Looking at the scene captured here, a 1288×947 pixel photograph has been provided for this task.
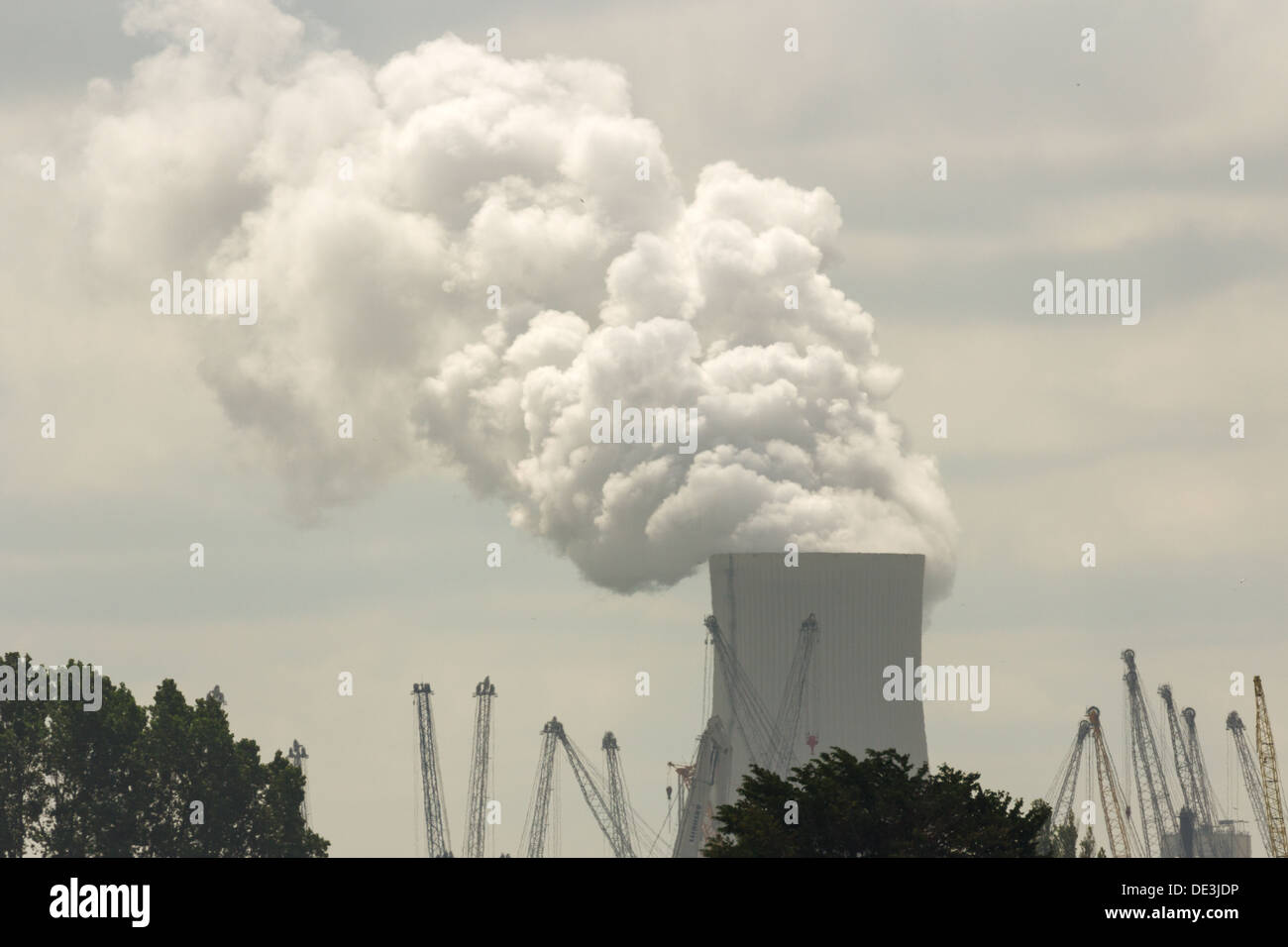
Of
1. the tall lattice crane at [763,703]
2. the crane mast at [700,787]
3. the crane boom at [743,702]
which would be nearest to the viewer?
the tall lattice crane at [763,703]

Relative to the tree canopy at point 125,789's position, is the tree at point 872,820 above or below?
below

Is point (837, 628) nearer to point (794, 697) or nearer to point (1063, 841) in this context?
point (794, 697)

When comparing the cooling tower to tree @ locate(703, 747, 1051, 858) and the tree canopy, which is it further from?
tree @ locate(703, 747, 1051, 858)

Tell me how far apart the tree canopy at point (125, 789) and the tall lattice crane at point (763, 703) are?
74.8ft

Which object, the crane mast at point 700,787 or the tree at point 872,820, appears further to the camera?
the crane mast at point 700,787

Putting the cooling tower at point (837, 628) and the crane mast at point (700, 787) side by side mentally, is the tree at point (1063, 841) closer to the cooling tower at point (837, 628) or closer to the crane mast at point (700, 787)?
the crane mast at point (700, 787)

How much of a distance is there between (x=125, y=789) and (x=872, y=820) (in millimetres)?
57980

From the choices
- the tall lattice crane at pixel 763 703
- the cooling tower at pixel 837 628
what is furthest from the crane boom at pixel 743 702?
the cooling tower at pixel 837 628

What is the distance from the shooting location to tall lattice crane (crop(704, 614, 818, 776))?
4444 inches

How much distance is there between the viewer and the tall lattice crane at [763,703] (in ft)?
370
